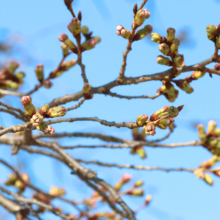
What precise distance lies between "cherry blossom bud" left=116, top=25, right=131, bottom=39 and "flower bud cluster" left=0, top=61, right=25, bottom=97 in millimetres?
1483

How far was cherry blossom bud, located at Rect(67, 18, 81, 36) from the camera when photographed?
196cm

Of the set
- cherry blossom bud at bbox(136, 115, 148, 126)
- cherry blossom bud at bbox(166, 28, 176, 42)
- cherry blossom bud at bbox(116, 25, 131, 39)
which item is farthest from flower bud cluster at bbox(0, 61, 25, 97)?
cherry blossom bud at bbox(136, 115, 148, 126)

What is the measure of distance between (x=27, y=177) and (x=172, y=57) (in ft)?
9.22

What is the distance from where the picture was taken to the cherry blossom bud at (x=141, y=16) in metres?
1.86

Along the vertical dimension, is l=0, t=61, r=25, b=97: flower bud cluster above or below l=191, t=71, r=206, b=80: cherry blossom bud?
above

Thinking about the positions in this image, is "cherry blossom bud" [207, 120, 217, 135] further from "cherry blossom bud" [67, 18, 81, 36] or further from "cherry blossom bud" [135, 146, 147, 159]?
"cherry blossom bud" [67, 18, 81, 36]

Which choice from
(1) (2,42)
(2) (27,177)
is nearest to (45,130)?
(2) (27,177)

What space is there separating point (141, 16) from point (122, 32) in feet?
0.46

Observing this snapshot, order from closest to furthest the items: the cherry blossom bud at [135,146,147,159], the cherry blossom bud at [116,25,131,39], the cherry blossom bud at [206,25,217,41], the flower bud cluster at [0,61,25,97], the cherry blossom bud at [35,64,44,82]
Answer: the cherry blossom bud at [206,25,217,41]
the cherry blossom bud at [116,25,131,39]
the cherry blossom bud at [35,64,44,82]
the cherry blossom bud at [135,146,147,159]
the flower bud cluster at [0,61,25,97]

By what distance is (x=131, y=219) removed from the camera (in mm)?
1891

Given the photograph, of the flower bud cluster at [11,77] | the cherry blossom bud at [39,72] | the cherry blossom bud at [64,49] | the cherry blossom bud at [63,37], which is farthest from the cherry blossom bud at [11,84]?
the cherry blossom bud at [63,37]

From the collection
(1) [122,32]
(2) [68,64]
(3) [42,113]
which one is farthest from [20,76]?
(3) [42,113]

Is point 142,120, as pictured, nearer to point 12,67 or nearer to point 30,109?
point 30,109

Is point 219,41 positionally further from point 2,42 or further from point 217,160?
point 2,42
